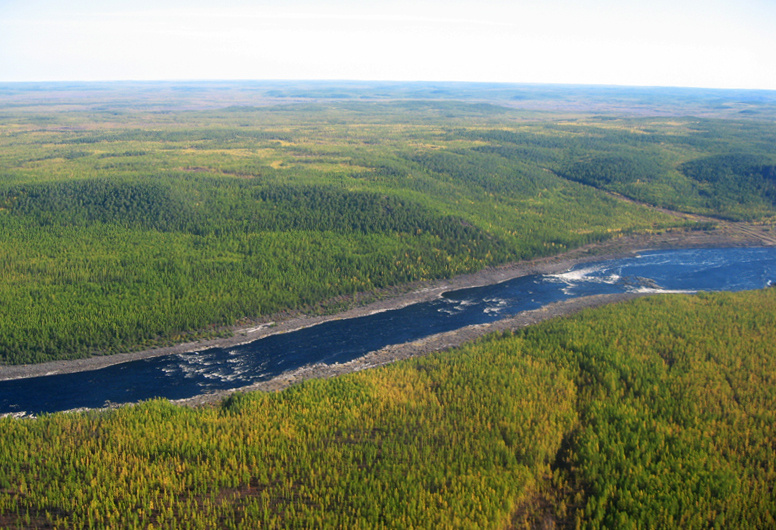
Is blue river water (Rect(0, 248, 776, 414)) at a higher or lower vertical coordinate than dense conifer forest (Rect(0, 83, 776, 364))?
lower

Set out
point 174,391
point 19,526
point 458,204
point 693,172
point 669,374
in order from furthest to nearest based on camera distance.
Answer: point 693,172, point 458,204, point 174,391, point 669,374, point 19,526

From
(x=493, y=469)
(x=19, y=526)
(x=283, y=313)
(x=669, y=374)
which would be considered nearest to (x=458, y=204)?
(x=283, y=313)

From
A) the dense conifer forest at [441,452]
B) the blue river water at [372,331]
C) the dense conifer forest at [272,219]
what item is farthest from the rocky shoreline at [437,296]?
the dense conifer forest at [441,452]

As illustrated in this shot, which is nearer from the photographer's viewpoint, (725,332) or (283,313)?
(725,332)

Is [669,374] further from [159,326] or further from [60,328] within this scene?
[60,328]

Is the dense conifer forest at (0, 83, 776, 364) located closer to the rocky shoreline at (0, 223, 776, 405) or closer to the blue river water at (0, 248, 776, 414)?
the rocky shoreline at (0, 223, 776, 405)

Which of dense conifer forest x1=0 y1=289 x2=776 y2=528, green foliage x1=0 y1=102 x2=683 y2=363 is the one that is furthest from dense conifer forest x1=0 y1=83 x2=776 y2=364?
dense conifer forest x1=0 y1=289 x2=776 y2=528

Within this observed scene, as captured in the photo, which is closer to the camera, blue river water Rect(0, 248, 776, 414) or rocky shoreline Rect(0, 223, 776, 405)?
blue river water Rect(0, 248, 776, 414)
